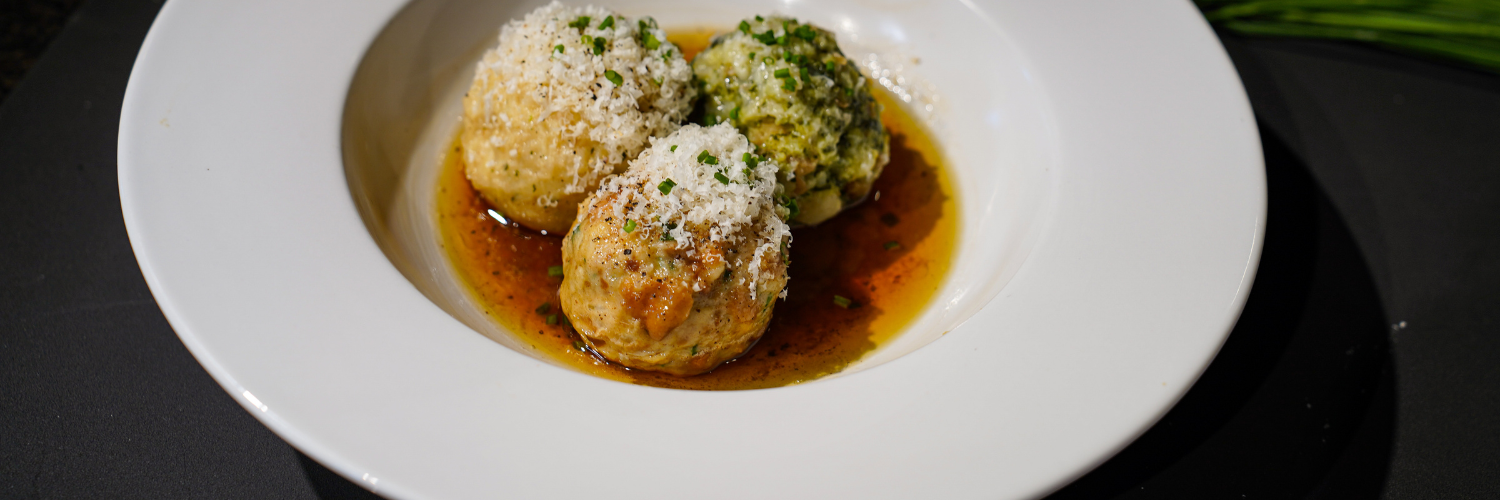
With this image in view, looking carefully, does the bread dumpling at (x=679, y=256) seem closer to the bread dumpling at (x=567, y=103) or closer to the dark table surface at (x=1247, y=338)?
the bread dumpling at (x=567, y=103)

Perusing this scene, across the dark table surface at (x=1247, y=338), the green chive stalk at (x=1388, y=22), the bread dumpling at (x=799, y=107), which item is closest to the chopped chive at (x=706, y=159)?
the bread dumpling at (x=799, y=107)

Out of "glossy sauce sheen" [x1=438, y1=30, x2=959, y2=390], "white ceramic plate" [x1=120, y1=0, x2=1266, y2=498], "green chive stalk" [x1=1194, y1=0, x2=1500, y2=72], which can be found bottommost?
"glossy sauce sheen" [x1=438, y1=30, x2=959, y2=390]

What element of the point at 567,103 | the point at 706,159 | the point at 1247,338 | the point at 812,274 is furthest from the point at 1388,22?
the point at 567,103

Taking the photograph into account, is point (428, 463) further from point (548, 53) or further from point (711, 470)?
point (548, 53)

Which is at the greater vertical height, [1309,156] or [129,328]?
[1309,156]

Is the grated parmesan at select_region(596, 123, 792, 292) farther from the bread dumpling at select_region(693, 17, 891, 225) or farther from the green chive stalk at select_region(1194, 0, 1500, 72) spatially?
the green chive stalk at select_region(1194, 0, 1500, 72)

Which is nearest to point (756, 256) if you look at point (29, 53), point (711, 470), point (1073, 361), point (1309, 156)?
point (711, 470)

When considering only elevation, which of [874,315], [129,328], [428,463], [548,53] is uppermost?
[548,53]

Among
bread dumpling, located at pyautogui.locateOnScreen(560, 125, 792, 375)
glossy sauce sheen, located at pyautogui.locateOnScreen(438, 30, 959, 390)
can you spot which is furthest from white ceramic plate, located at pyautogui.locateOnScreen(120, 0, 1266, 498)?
bread dumpling, located at pyautogui.locateOnScreen(560, 125, 792, 375)
